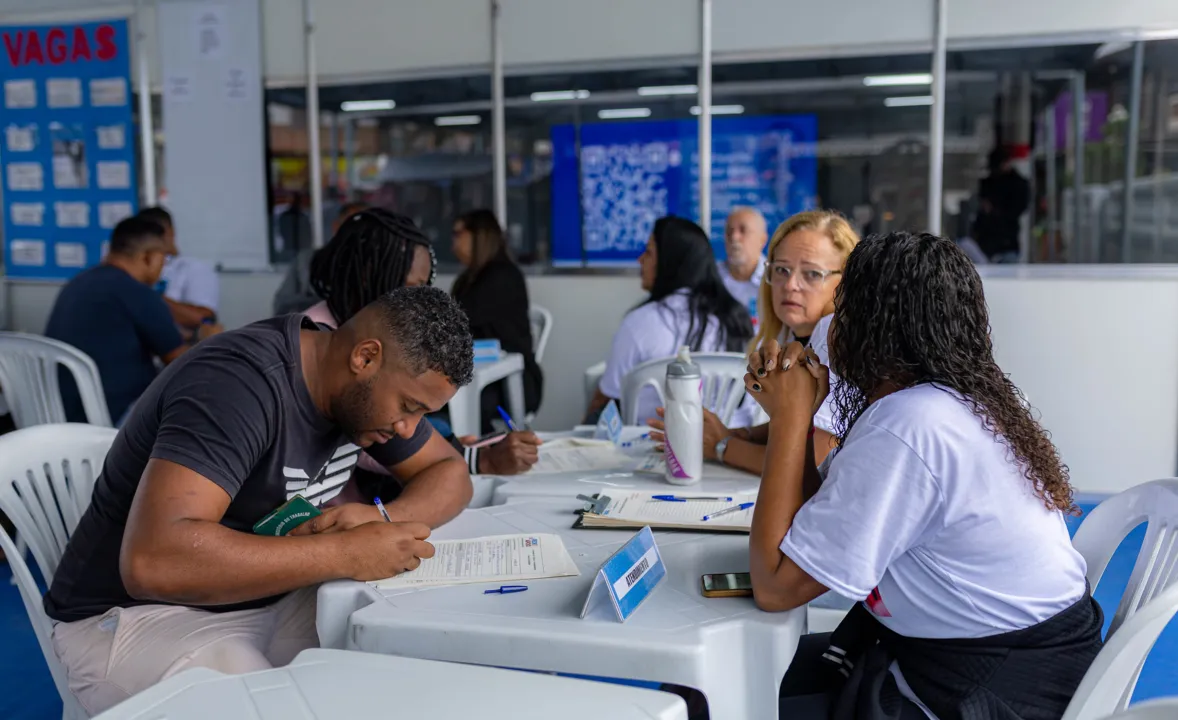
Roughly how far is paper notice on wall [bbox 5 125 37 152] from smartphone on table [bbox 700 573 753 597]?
6.21 m

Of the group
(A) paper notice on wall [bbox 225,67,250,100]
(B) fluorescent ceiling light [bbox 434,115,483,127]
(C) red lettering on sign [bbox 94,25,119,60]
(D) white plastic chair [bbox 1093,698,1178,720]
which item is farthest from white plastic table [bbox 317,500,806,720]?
(C) red lettering on sign [bbox 94,25,119,60]

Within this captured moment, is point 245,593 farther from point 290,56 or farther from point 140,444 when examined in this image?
point 290,56

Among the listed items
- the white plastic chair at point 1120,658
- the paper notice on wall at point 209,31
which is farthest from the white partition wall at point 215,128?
the white plastic chair at point 1120,658

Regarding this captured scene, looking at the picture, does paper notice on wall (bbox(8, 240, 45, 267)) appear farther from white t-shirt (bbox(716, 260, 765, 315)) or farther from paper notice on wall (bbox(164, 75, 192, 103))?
white t-shirt (bbox(716, 260, 765, 315))

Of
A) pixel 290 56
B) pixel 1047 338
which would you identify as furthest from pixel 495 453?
pixel 290 56

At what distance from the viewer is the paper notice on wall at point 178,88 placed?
5883 millimetres

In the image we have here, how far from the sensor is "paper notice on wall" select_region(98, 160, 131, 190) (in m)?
6.03

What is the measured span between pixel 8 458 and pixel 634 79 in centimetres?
399

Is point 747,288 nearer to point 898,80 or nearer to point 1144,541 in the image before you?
point 898,80

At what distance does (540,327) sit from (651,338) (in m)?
2.10

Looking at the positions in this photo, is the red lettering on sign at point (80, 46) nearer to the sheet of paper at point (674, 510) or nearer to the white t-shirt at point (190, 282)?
the white t-shirt at point (190, 282)

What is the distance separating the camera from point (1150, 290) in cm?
451

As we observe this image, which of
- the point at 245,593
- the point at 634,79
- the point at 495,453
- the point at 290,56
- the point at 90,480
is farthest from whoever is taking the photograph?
the point at 290,56

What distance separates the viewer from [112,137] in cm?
604
